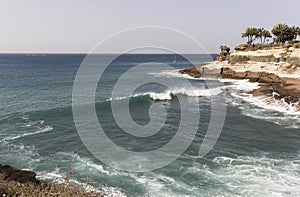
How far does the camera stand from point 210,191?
14.6m

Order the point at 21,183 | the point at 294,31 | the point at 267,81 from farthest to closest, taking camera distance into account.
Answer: the point at 294,31, the point at 267,81, the point at 21,183

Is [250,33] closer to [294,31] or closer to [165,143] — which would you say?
[294,31]

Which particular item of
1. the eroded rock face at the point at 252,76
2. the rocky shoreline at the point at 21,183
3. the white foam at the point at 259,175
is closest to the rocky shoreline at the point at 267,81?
the eroded rock face at the point at 252,76

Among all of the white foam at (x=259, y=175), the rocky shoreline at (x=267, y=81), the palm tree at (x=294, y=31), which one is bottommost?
the white foam at (x=259, y=175)

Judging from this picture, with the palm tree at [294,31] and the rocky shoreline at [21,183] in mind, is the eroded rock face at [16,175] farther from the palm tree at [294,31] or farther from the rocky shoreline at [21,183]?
the palm tree at [294,31]

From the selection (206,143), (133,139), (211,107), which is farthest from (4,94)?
(206,143)

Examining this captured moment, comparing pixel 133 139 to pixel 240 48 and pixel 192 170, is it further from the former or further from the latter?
pixel 240 48

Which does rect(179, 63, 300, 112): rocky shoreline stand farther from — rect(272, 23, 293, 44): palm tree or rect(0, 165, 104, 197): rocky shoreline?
rect(0, 165, 104, 197): rocky shoreline

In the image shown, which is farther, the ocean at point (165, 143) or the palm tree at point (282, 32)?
the palm tree at point (282, 32)

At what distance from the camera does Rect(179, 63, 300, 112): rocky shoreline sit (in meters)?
37.0

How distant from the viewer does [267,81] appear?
57.2 m

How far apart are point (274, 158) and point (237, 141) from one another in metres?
4.17

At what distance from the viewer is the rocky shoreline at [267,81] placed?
37.0 metres

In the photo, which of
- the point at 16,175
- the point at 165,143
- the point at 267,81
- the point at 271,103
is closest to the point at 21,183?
the point at 16,175
